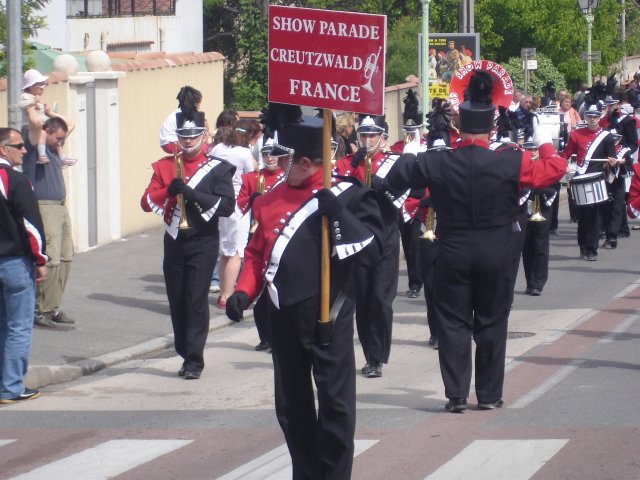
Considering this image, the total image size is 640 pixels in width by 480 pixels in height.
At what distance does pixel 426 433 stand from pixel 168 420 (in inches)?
72.3

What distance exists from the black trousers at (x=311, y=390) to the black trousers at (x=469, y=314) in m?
2.24

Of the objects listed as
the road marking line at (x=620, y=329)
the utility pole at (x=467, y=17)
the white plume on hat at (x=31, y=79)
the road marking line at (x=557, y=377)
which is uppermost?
the utility pole at (x=467, y=17)

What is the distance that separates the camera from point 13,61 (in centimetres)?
1332

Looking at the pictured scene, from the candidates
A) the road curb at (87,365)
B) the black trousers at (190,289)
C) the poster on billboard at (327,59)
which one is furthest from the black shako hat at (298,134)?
the road curb at (87,365)

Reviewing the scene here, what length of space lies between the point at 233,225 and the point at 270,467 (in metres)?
6.73

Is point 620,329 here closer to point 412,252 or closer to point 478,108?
point 412,252

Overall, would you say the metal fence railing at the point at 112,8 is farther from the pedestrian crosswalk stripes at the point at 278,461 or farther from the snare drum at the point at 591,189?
the pedestrian crosswalk stripes at the point at 278,461

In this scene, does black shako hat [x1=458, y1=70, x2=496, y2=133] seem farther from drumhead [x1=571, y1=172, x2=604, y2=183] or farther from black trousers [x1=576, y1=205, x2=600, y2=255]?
black trousers [x1=576, y1=205, x2=600, y2=255]

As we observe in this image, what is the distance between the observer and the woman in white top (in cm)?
1453

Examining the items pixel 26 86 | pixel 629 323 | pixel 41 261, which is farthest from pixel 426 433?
pixel 26 86

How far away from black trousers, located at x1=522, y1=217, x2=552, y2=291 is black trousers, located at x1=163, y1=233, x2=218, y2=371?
17.9 ft

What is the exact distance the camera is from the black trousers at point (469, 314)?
9.20 metres

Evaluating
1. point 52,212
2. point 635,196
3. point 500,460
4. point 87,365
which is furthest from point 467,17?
point 500,460

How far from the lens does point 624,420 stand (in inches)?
347
